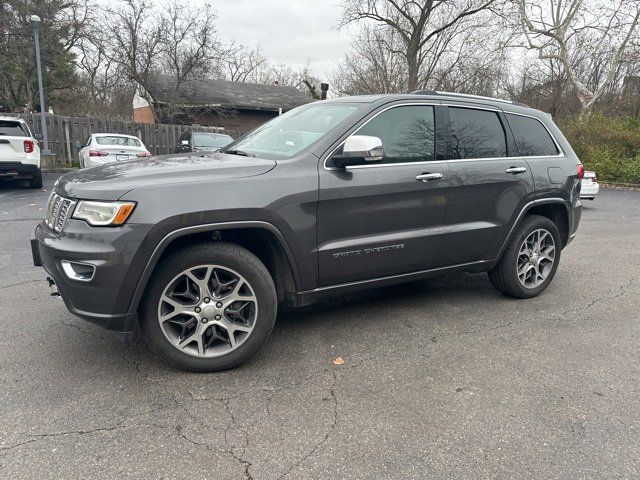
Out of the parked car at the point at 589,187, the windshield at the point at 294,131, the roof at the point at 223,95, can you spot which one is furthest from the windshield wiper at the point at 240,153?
the roof at the point at 223,95

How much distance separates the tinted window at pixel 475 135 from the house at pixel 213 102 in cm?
2374

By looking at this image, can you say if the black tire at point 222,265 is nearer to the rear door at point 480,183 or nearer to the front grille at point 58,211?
the front grille at point 58,211

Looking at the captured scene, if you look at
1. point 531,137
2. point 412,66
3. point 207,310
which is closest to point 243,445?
point 207,310

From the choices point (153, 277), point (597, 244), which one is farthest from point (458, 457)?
point (597, 244)

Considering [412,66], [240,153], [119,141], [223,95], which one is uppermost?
[412,66]

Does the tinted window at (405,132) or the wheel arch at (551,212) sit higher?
the tinted window at (405,132)

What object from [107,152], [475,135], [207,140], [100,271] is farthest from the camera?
[207,140]

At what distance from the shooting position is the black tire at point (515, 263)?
4.34 m

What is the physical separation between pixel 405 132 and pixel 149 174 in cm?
198

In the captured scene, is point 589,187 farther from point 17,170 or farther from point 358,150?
point 17,170

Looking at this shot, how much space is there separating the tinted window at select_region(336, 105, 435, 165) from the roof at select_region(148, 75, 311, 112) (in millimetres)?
24025

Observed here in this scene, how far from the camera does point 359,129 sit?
11.3ft

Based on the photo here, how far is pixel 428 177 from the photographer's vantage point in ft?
11.9

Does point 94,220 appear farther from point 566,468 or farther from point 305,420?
point 566,468
